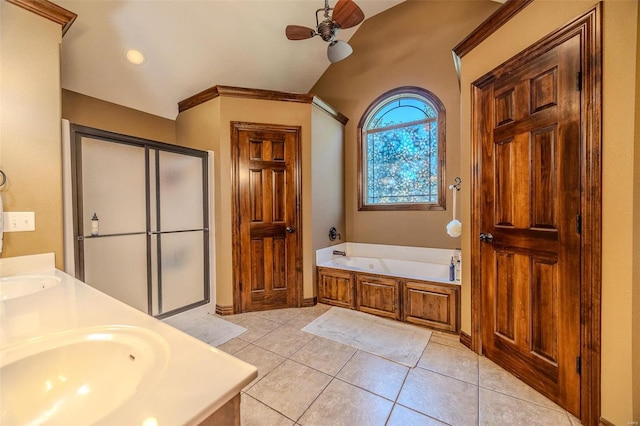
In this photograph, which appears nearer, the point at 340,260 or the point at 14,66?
the point at 14,66

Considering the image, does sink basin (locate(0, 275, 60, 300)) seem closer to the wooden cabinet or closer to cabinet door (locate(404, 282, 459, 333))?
the wooden cabinet

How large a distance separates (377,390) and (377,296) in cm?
126

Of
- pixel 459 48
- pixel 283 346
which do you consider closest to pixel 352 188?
pixel 459 48

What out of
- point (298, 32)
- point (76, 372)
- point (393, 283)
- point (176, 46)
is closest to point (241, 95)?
point (176, 46)

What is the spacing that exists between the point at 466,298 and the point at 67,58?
4281 mm

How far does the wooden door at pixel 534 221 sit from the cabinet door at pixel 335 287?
141 centimetres

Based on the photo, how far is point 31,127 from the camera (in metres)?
1.62

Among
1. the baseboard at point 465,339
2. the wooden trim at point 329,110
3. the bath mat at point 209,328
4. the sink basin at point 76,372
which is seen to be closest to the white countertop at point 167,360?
the sink basin at point 76,372

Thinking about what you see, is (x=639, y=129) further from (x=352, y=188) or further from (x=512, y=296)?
(x=352, y=188)

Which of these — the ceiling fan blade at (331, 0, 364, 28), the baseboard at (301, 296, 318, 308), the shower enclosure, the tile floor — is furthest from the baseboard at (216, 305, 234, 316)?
the ceiling fan blade at (331, 0, 364, 28)

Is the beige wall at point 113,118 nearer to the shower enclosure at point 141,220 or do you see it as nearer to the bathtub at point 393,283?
the shower enclosure at point 141,220

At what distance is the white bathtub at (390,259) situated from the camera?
334 centimetres

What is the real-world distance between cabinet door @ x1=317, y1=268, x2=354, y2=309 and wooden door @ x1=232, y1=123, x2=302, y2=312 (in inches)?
11.7

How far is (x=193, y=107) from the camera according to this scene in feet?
10.8
